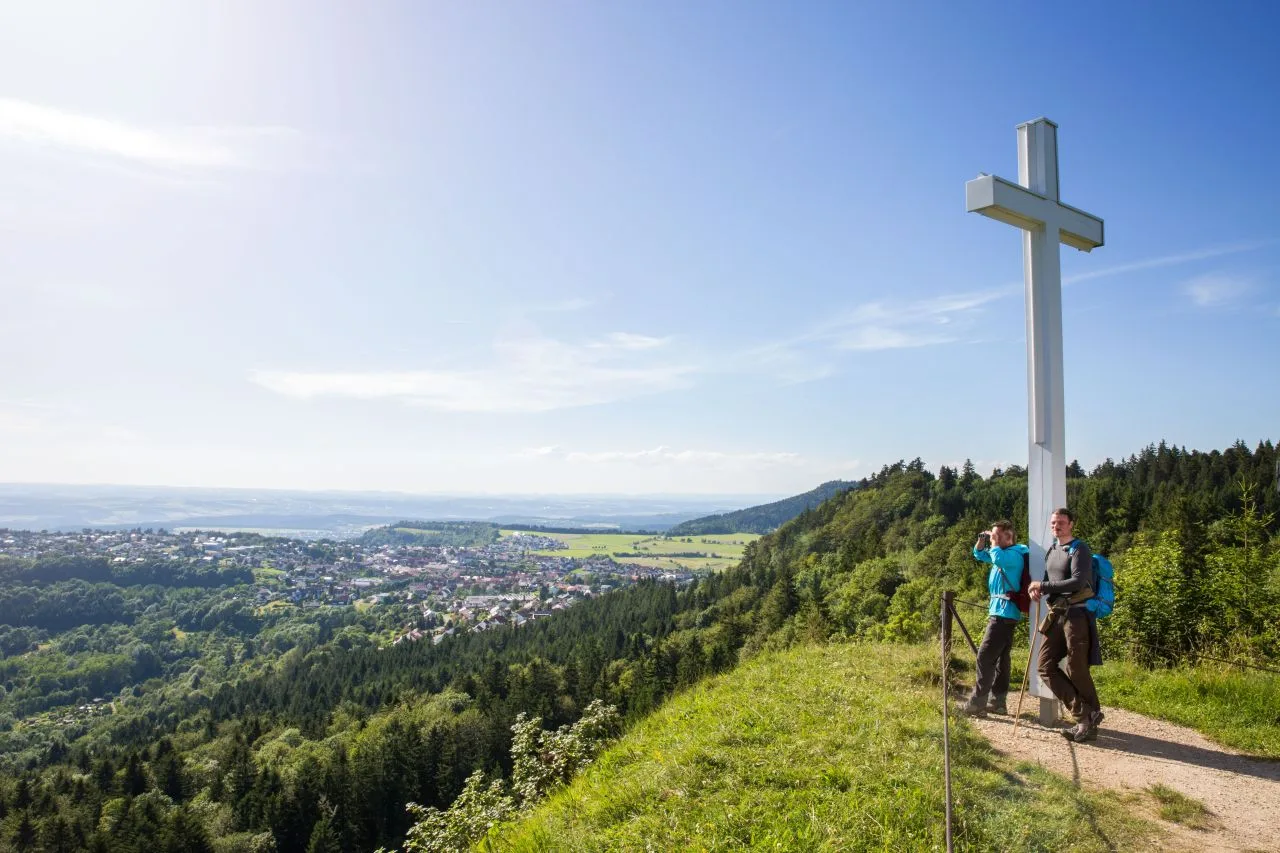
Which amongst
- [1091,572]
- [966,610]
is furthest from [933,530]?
[1091,572]

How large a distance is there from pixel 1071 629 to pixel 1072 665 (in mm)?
288

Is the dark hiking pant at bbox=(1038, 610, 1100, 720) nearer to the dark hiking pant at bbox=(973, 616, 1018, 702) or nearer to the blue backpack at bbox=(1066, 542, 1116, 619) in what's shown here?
the blue backpack at bbox=(1066, 542, 1116, 619)

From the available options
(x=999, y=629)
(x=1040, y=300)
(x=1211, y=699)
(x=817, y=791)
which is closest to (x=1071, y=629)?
(x=999, y=629)


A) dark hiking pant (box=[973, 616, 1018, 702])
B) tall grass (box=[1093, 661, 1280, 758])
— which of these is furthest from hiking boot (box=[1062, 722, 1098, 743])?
tall grass (box=[1093, 661, 1280, 758])

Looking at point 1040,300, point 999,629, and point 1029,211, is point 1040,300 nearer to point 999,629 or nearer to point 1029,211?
point 1029,211

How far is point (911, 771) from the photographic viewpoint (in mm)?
4422

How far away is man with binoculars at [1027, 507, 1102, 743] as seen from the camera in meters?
5.30

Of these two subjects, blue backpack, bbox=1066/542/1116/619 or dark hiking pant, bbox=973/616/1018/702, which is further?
dark hiking pant, bbox=973/616/1018/702

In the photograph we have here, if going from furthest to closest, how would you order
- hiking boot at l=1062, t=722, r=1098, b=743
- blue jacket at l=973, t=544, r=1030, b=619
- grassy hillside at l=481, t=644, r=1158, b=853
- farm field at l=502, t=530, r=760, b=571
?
farm field at l=502, t=530, r=760, b=571
blue jacket at l=973, t=544, r=1030, b=619
hiking boot at l=1062, t=722, r=1098, b=743
grassy hillside at l=481, t=644, r=1158, b=853

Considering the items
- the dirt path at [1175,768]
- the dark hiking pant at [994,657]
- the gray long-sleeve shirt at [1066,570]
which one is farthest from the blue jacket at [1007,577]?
the dirt path at [1175,768]

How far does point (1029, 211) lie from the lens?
592 cm

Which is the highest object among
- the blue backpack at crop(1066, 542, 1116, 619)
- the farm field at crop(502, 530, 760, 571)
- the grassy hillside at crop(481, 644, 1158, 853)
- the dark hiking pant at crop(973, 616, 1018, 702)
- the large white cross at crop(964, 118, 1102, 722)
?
the large white cross at crop(964, 118, 1102, 722)

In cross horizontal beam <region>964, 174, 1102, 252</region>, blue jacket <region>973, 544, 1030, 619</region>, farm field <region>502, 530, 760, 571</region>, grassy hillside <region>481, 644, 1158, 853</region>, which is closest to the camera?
grassy hillside <region>481, 644, 1158, 853</region>

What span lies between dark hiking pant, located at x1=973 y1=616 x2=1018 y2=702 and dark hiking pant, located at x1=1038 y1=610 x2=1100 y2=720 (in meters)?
0.38
